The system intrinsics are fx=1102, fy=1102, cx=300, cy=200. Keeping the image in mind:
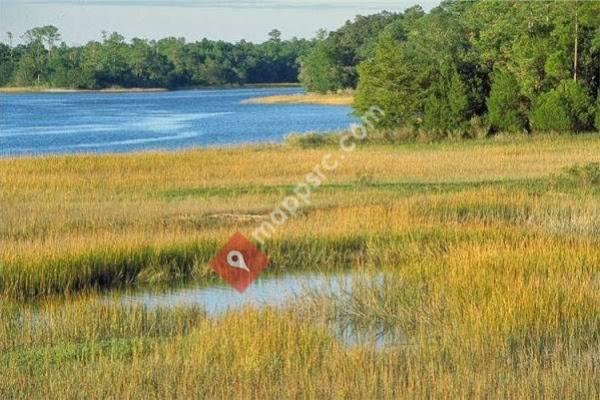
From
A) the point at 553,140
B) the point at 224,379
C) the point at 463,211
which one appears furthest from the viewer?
the point at 553,140

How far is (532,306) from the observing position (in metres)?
10.7

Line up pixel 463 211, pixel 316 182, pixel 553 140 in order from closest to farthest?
1. pixel 463 211
2. pixel 316 182
3. pixel 553 140

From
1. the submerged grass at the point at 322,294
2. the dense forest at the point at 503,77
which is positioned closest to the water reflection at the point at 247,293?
the submerged grass at the point at 322,294

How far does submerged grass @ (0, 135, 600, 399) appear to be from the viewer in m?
8.73

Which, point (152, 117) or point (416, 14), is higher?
point (416, 14)

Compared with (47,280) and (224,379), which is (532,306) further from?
(47,280)

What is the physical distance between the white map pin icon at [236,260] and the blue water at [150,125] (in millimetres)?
26695

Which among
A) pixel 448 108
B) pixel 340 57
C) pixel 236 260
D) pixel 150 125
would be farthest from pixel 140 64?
pixel 236 260

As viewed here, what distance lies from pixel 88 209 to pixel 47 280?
663cm

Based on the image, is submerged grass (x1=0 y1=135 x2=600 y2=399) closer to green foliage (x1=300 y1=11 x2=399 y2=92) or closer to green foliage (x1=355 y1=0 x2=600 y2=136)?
green foliage (x1=355 y1=0 x2=600 y2=136)

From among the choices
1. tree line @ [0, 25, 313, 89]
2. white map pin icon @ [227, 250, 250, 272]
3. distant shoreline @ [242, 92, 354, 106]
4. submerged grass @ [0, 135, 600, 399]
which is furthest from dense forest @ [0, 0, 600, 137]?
tree line @ [0, 25, 313, 89]

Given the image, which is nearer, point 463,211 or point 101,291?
point 101,291

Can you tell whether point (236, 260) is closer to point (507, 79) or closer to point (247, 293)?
point (247, 293)

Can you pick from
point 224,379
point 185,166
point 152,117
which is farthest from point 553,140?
point 152,117
